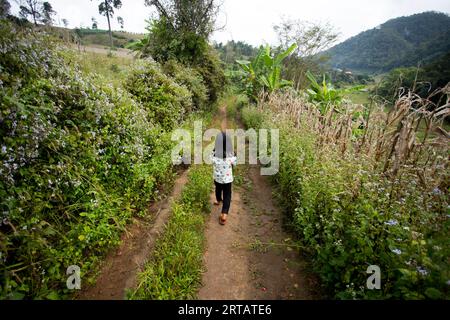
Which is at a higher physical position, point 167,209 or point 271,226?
point 167,209

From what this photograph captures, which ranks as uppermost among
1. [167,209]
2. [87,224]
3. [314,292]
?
[87,224]

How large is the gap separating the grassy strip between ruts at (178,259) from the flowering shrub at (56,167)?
30.3 inches

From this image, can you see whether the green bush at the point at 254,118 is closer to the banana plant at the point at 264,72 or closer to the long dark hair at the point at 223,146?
the banana plant at the point at 264,72

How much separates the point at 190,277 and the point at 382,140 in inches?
154

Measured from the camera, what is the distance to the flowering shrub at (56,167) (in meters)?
2.45

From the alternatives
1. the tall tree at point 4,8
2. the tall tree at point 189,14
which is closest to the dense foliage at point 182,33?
the tall tree at point 189,14

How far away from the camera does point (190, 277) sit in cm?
311

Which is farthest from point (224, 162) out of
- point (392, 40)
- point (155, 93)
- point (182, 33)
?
point (392, 40)

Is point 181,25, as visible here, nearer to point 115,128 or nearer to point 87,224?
point 115,128

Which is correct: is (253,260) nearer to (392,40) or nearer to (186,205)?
(186,205)

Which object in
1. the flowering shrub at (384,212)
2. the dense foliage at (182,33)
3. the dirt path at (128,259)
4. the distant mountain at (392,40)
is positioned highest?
the distant mountain at (392,40)

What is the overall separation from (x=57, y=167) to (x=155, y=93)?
446 cm

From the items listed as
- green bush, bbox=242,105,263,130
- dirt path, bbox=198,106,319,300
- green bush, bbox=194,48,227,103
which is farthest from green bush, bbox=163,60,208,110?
A: dirt path, bbox=198,106,319,300
